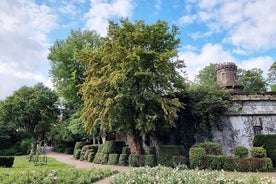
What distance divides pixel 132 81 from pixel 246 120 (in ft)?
28.4

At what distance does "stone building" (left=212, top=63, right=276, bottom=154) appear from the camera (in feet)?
58.1

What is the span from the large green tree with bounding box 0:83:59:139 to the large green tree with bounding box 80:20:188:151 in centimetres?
1575

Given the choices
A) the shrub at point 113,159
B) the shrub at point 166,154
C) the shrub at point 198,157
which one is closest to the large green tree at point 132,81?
the shrub at point 166,154

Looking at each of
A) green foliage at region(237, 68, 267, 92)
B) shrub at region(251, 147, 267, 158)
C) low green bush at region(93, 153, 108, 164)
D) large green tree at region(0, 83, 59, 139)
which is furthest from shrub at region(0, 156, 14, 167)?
green foliage at region(237, 68, 267, 92)

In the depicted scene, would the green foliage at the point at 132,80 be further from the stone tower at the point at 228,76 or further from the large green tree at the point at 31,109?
the large green tree at the point at 31,109

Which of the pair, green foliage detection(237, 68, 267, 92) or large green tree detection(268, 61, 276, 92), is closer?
large green tree detection(268, 61, 276, 92)

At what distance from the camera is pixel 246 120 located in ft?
58.6

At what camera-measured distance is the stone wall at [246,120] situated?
58.1 ft

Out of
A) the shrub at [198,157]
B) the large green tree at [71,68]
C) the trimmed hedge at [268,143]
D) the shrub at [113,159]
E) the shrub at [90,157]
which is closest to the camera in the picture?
the shrub at [198,157]

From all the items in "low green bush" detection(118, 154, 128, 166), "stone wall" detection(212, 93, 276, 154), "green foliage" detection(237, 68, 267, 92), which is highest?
"green foliage" detection(237, 68, 267, 92)

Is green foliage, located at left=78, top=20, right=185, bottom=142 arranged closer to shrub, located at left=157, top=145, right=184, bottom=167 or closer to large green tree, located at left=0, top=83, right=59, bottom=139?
shrub, located at left=157, top=145, right=184, bottom=167

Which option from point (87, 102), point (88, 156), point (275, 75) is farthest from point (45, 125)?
point (275, 75)

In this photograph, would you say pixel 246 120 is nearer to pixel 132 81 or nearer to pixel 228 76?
pixel 132 81

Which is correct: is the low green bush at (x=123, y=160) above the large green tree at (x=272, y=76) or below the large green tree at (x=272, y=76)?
below
